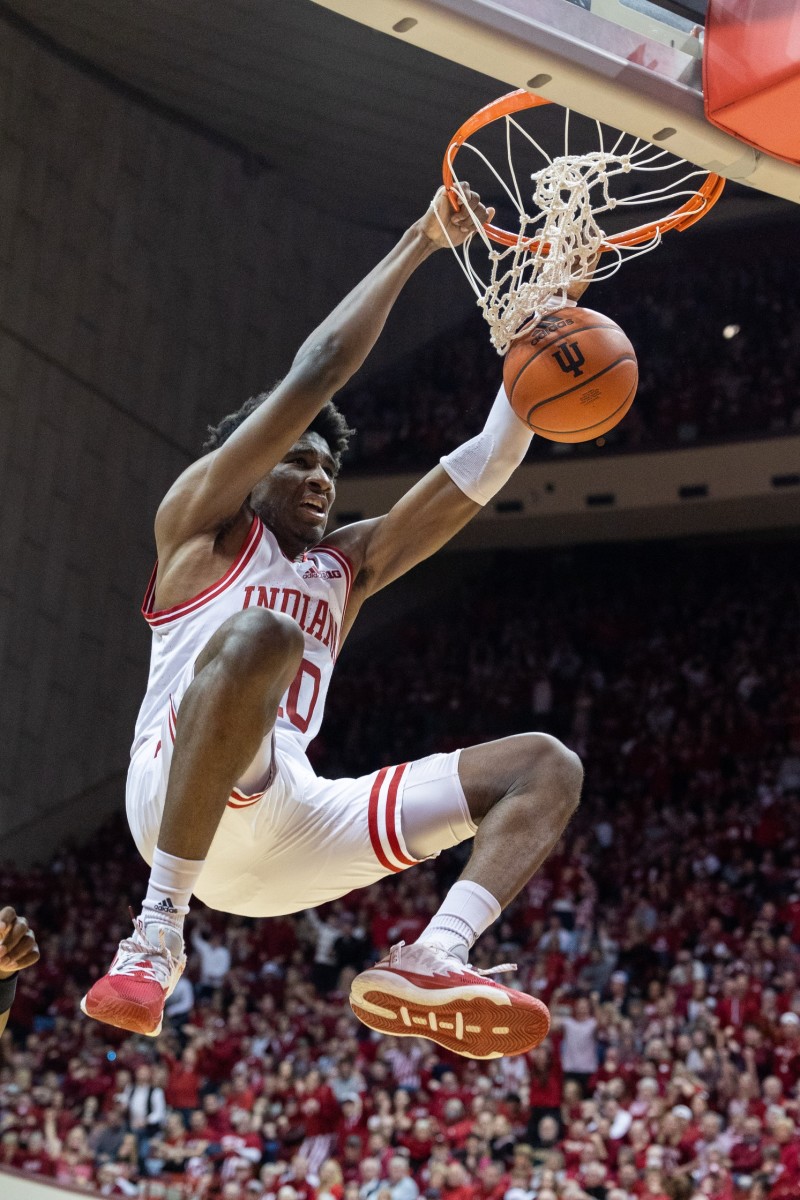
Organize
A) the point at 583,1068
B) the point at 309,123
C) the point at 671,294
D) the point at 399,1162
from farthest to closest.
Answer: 1. the point at 671,294
2. the point at 309,123
3. the point at 583,1068
4. the point at 399,1162

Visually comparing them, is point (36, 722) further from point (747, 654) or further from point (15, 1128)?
point (747, 654)

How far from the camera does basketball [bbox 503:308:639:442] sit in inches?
141

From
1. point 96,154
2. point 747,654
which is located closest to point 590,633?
point 747,654

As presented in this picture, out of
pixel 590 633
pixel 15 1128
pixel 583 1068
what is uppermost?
pixel 590 633

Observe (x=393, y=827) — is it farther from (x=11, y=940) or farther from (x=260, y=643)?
(x=11, y=940)

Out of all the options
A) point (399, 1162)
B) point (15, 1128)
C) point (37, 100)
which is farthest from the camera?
point (37, 100)

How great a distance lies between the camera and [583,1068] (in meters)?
9.23

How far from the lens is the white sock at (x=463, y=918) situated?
329cm

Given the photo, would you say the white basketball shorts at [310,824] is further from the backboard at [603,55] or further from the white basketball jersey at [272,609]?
the backboard at [603,55]

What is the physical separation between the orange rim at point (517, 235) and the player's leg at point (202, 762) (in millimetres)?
1238

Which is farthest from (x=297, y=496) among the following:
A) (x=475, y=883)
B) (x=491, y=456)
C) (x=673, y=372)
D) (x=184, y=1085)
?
(x=673, y=372)

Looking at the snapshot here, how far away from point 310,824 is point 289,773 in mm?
129

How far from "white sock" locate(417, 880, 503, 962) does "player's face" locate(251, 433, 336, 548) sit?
1.03 meters

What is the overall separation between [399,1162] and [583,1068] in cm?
147
